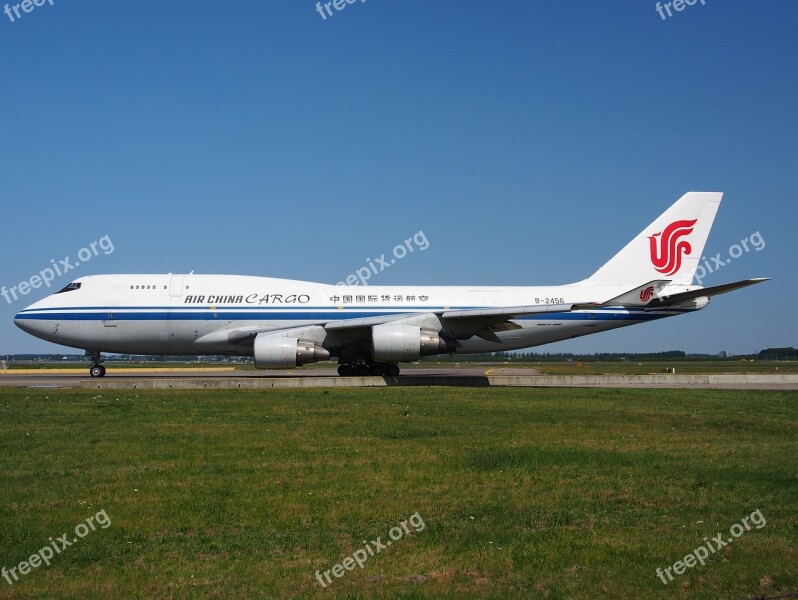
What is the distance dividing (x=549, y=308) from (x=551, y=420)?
11.9m

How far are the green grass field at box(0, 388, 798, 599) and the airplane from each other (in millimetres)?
14068

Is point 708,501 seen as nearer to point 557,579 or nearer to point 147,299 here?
point 557,579

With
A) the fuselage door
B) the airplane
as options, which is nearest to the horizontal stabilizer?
the airplane

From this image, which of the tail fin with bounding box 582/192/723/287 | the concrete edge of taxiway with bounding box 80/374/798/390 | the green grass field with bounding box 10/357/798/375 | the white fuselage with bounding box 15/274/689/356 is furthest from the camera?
the green grass field with bounding box 10/357/798/375

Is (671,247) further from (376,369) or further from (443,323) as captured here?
(376,369)

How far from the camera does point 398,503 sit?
8.66 metres

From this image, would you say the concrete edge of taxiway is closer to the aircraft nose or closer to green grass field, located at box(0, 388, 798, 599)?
the aircraft nose

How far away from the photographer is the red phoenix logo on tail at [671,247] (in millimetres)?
34594

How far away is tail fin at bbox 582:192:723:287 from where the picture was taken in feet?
113

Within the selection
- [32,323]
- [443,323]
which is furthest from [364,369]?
[32,323]

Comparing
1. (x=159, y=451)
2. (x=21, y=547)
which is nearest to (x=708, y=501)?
(x=21, y=547)

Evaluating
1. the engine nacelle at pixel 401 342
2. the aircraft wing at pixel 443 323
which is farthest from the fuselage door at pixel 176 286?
the engine nacelle at pixel 401 342

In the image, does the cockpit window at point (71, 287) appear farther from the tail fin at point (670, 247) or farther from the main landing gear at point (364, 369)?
the tail fin at point (670, 247)

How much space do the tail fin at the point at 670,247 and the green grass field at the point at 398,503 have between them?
19.6 meters
